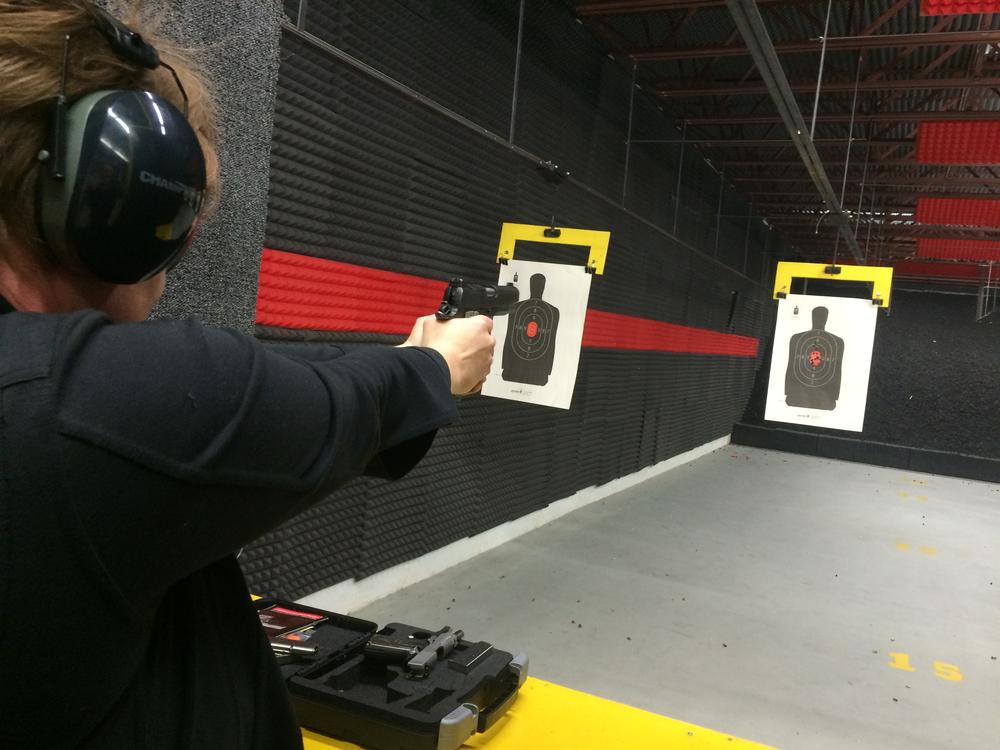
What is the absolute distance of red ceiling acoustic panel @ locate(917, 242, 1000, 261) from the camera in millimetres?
9781

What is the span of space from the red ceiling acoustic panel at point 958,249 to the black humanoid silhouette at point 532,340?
908 cm

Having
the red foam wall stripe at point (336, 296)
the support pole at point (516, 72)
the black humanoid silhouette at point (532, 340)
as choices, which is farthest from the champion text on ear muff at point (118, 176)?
the support pole at point (516, 72)

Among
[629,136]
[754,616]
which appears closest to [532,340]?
[754,616]

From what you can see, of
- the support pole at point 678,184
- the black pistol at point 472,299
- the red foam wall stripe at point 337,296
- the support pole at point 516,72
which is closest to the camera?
the black pistol at point 472,299

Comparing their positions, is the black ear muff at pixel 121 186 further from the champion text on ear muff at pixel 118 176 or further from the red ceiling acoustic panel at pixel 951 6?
the red ceiling acoustic panel at pixel 951 6

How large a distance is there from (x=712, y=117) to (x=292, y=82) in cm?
477

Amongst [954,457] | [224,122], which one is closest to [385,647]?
[224,122]

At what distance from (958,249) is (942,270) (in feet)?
7.72

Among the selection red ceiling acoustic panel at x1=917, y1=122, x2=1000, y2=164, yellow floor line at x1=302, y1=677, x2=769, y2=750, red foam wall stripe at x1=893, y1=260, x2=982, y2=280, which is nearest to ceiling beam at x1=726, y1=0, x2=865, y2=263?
red ceiling acoustic panel at x1=917, y1=122, x2=1000, y2=164

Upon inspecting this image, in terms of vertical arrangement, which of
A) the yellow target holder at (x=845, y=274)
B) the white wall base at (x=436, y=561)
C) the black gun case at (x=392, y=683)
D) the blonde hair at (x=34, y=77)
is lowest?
the white wall base at (x=436, y=561)

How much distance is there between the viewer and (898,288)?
1345 centimetres

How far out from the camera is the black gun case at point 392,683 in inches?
40.1

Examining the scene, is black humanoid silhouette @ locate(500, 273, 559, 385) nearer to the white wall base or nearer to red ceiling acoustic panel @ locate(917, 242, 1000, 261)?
the white wall base

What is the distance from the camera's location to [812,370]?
5.29 meters
